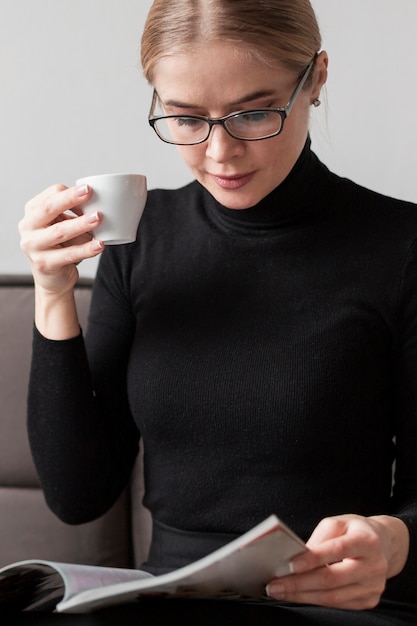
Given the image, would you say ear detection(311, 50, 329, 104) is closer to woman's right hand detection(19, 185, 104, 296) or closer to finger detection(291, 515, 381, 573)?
woman's right hand detection(19, 185, 104, 296)

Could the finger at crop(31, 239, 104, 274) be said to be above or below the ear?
below

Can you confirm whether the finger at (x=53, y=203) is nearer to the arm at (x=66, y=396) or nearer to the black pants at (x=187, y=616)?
the arm at (x=66, y=396)

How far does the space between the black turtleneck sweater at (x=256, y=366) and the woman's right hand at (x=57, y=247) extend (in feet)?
0.13

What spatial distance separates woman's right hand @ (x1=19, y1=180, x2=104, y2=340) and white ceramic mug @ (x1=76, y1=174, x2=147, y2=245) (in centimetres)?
1

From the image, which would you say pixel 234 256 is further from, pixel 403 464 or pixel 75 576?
pixel 75 576

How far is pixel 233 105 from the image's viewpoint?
113 centimetres

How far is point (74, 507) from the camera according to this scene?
1.38 m

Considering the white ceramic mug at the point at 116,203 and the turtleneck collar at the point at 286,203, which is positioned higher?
the white ceramic mug at the point at 116,203

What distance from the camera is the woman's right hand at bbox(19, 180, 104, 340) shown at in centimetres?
117

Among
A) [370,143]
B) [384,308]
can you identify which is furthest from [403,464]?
[370,143]

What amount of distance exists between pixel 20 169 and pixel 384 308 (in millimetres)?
796

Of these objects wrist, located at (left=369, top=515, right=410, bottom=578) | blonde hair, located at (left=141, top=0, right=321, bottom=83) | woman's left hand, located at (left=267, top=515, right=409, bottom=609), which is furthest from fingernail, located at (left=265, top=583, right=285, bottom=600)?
blonde hair, located at (left=141, top=0, right=321, bottom=83)

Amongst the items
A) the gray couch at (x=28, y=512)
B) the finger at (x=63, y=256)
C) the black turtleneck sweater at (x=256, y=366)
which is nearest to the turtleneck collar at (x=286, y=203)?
the black turtleneck sweater at (x=256, y=366)

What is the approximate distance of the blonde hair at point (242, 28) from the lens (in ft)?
3.66
